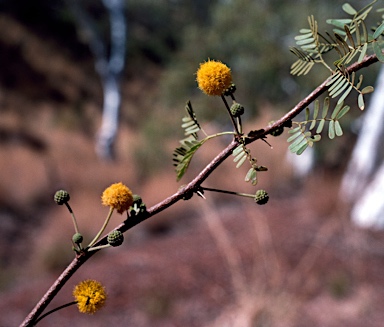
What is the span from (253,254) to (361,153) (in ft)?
7.50

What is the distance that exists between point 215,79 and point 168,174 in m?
9.34

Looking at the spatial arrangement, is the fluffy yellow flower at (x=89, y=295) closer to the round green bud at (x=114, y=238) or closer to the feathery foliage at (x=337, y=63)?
the round green bud at (x=114, y=238)

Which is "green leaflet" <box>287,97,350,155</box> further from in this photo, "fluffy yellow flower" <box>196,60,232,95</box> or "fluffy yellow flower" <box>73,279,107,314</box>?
"fluffy yellow flower" <box>73,279,107,314</box>

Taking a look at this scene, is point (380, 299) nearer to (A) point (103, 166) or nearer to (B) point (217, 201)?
(B) point (217, 201)

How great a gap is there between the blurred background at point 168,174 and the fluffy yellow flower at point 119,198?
183mm

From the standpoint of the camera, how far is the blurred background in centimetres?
408

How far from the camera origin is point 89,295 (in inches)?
15.9

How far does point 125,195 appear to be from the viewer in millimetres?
430

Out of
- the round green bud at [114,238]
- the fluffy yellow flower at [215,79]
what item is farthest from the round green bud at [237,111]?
the round green bud at [114,238]

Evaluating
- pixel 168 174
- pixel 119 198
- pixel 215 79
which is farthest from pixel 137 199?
pixel 168 174

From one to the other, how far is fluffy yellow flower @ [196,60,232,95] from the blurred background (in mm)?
114

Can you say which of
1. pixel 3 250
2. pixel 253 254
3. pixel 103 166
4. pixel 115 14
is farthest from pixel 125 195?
pixel 115 14

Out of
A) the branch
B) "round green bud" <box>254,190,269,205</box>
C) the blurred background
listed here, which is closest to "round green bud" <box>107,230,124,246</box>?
the branch

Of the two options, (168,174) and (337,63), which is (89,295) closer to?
(337,63)
